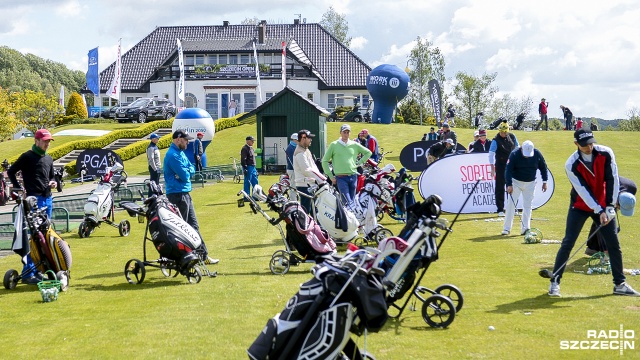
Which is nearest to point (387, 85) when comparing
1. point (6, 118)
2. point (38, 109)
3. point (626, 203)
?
point (6, 118)

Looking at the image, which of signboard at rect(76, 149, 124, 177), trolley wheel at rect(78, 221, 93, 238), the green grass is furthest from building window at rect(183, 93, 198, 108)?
the green grass

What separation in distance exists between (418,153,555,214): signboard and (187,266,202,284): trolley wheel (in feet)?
28.5

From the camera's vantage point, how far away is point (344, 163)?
13.7 m

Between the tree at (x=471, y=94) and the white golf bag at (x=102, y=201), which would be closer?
the white golf bag at (x=102, y=201)

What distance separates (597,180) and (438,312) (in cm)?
273

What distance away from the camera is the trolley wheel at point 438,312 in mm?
7730

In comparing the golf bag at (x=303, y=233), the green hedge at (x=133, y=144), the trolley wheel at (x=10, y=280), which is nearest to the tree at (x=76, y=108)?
the green hedge at (x=133, y=144)

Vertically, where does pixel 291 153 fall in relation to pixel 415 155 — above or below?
above

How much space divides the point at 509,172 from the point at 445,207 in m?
4.41

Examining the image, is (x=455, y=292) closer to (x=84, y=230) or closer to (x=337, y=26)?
(x=84, y=230)

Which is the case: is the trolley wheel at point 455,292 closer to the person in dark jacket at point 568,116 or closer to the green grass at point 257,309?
the green grass at point 257,309

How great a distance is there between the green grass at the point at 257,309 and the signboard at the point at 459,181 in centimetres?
354

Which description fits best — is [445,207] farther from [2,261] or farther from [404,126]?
[404,126]

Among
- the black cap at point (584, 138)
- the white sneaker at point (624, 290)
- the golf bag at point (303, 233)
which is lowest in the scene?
the white sneaker at point (624, 290)
